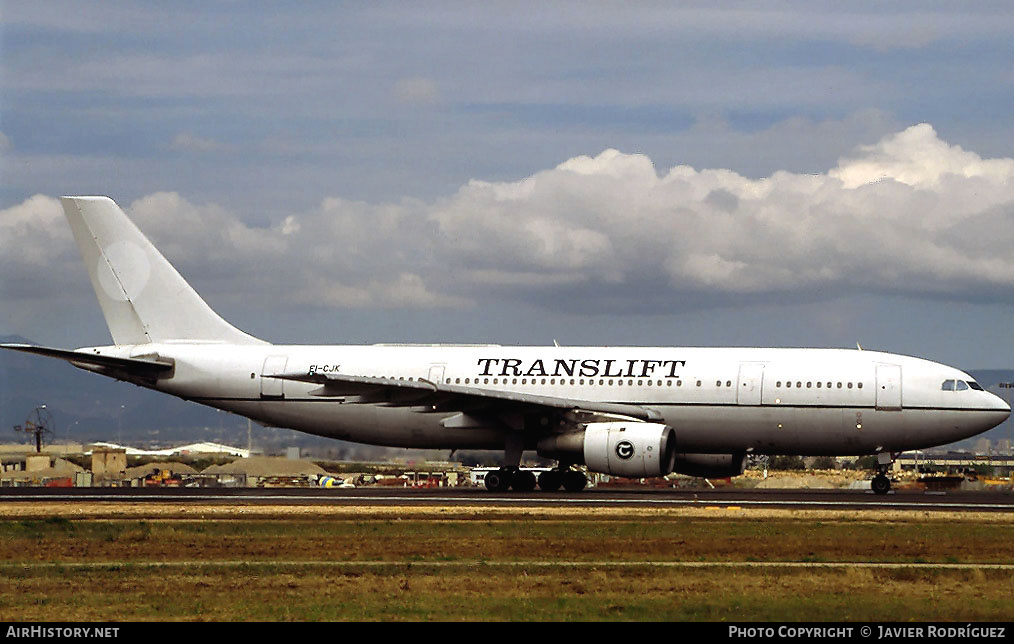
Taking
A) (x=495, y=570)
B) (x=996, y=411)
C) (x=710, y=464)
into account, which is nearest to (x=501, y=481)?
(x=710, y=464)

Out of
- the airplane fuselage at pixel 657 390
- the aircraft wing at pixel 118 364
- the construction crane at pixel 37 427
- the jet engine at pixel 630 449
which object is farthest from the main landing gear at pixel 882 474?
the construction crane at pixel 37 427

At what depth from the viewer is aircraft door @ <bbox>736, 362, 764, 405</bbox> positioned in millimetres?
38875

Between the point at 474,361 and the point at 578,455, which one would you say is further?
the point at 474,361

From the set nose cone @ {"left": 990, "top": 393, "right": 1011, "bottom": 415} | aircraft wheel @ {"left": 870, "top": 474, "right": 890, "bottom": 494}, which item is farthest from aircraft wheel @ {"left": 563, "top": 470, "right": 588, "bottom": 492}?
nose cone @ {"left": 990, "top": 393, "right": 1011, "bottom": 415}

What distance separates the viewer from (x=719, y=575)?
19.4 metres

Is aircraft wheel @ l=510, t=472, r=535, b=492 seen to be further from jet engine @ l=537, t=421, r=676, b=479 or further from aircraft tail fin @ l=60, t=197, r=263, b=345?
aircraft tail fin @ l=60, t=197, r=263, b=345

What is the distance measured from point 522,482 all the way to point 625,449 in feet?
13.8

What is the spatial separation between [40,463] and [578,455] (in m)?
32.9

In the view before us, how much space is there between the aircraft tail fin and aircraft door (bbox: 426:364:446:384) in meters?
6.44

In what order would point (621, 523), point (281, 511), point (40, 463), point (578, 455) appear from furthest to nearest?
1. point (40, 463)
2. point (578, 455)
3. point (281, 511)
4. point (621, 523)

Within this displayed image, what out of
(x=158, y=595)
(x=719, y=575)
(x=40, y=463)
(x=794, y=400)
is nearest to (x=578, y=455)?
(x=794, y=400)

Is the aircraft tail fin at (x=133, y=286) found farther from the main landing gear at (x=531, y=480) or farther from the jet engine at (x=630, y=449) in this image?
the jet engine at (x=630, y=449)

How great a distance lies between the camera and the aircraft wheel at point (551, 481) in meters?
40.6
